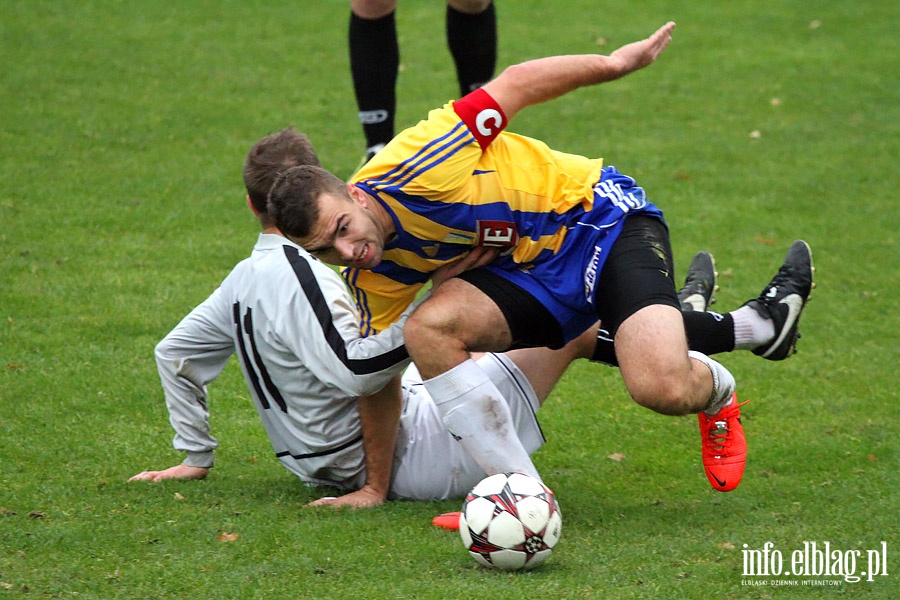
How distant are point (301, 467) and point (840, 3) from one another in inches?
384

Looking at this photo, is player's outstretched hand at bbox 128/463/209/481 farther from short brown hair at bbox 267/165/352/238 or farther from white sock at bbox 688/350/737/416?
white sock at bbox 688/350/737/416

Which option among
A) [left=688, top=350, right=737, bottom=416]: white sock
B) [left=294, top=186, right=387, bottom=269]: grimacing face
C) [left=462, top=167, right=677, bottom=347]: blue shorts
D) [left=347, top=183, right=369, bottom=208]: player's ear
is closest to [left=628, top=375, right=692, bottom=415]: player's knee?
[left=688, top=350, right=737, bottom=416]: white sock

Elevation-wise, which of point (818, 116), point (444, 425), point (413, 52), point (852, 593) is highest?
→ point (413, 52)

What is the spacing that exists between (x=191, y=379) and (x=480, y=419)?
1.25m

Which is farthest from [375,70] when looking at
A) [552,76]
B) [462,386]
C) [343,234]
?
[462,386]

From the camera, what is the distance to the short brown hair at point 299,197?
3.87m

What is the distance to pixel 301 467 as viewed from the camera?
14.4 feet

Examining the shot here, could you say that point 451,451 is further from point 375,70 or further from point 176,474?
point 375,70

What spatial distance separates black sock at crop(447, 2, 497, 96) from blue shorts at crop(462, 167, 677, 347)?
2.64 m

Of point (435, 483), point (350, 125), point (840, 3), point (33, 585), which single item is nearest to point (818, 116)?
point (840, 3)

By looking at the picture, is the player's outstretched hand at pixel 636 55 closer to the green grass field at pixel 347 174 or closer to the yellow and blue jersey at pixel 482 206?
the yellow and blue jersey at pixel 482 206

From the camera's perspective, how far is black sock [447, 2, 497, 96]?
677 cm

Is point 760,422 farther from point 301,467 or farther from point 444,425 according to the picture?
point 301,467

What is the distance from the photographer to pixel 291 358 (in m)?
4.24
